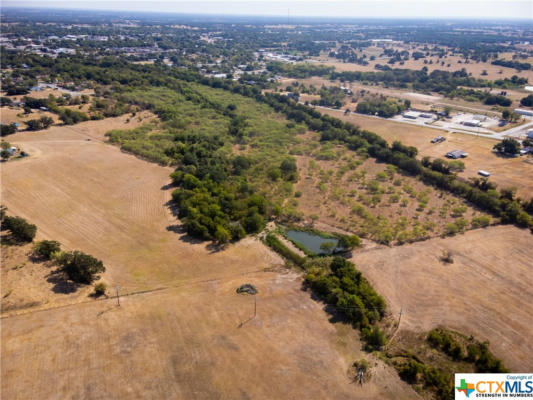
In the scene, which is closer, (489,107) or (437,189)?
(437,189)

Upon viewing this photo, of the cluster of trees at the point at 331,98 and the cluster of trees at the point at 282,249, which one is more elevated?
the cluster of trees at the point at 331,98

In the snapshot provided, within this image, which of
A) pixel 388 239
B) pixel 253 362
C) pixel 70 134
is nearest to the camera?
pixel 253 362

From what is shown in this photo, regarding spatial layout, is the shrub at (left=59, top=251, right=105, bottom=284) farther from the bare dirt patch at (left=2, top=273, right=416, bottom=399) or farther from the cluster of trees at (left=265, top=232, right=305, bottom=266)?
the cluster of trees at (left=265, top=232, right=305, bottom=266)

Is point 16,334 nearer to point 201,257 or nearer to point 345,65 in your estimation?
point 201,257

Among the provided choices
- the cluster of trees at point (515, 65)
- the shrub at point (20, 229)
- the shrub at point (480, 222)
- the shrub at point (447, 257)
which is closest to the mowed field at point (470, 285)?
the shrub at point (447, 257)

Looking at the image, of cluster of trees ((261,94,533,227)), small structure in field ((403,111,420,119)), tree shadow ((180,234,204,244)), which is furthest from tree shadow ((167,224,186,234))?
small structure in field ((403,111,420,119))

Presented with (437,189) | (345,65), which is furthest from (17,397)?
(345,65)

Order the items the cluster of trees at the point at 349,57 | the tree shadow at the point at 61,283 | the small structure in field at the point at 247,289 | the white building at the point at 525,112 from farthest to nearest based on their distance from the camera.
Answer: the cluster of trees at the point at 349,57 → the white building at the point at 525,112 → the small structure in field at the point at 247,289 → the tree shadow at the point at 61,283

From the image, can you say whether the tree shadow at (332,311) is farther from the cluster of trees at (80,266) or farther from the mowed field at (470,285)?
the cluster of trees at (80,266)
